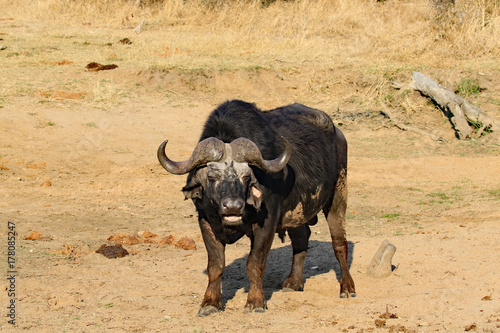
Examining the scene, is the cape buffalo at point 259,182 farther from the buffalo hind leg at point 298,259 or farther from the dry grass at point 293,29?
the dry grass at point 293,29

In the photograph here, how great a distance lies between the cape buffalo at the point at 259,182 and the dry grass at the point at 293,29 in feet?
33.2

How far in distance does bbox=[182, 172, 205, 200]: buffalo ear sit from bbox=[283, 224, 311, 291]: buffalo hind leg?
180cm

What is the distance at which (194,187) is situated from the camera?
18.8ft

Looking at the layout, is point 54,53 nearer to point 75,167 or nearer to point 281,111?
point 75,167

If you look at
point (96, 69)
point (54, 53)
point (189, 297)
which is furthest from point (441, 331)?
point (54, 53)

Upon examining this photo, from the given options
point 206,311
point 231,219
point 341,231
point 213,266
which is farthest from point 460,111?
point 231,219

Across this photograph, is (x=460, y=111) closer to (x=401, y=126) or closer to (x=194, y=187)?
(x=401, y=126)

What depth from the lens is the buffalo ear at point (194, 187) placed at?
568 centimetres

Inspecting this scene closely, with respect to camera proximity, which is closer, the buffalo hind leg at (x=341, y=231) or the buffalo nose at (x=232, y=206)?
the buffalo nose at (x=232, y=206)

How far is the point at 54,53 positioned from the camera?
17.4m

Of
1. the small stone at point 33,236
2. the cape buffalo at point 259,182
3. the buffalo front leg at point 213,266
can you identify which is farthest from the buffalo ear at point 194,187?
the small stone at point 33,236

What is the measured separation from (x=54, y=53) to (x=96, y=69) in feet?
6.65

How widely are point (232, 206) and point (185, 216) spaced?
194 inches

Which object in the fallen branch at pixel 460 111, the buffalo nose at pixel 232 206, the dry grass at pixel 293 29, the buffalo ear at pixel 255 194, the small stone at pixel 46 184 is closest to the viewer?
the buffalo nose at pixel 232 206
